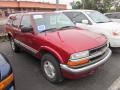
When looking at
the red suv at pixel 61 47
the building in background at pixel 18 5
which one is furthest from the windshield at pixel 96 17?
the building in background at pixel 18 5

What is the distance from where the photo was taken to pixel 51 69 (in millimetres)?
4270

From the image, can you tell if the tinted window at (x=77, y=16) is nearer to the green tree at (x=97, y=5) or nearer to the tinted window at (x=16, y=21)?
the tinted window at (x=16, y=21)

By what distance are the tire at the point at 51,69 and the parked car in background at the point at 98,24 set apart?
2.90 m

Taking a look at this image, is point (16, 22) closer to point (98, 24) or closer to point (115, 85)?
point (98, 24)

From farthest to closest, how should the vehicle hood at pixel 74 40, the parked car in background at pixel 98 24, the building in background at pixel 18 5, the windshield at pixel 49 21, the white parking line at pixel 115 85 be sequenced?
1. the building in background at pixel 18 5
2. the parked car in background at pixel 98 24
3. the windshield at pixel 49 21
4. the white parking line at pixel 115 85
5. the vehicle hood at pixel 74 40

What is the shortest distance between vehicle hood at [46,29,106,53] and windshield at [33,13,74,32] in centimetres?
33

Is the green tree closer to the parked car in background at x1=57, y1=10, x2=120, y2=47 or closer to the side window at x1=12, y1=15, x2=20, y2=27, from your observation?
the parked car in background at x1=57, y1=10, x2=120, y2=47

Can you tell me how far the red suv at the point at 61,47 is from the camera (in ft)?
12.3

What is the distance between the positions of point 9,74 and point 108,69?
3.09m

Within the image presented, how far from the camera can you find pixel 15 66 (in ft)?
18.4

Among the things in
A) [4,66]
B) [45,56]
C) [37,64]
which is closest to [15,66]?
[37,64]

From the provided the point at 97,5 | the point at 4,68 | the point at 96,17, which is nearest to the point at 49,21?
the point at 4,68

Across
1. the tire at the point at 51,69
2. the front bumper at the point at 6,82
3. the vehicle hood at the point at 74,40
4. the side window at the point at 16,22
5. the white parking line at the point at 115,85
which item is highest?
the side window at the point at 16,22

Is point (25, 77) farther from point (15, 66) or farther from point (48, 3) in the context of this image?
Result: point (48, 3)
